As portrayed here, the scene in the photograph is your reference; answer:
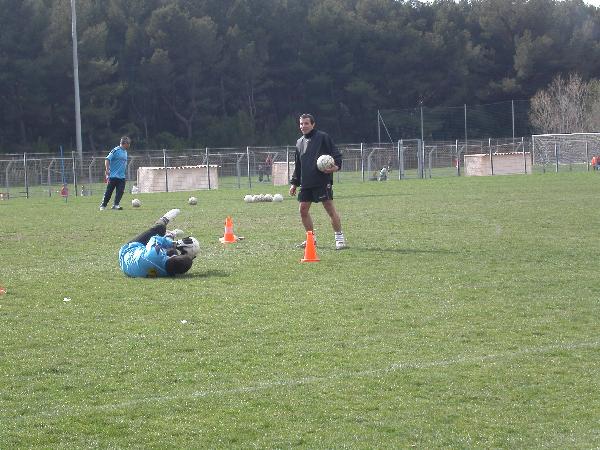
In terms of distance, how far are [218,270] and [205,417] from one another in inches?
272

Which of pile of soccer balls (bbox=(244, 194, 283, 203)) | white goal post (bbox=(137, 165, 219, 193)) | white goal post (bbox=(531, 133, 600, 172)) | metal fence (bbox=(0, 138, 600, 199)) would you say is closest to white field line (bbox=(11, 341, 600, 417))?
pile of soccer balls (bbox=(244, 194, 283, 203))

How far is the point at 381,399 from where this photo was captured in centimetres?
681

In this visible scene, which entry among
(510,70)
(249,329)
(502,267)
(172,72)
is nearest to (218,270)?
(502,267)

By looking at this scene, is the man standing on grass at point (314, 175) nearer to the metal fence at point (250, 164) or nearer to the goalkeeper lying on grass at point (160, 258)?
the goalkeeper lying on grass at point (160, 258)

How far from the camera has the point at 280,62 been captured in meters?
84.8

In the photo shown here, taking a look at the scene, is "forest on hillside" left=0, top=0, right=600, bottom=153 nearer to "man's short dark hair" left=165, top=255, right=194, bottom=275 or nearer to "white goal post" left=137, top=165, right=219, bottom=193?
"white goal post" left=137, top=165, right=219, bottom=193

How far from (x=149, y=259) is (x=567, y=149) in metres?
48.6

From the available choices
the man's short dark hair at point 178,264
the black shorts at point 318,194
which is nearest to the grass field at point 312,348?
the man's short dark hair at point 178,264

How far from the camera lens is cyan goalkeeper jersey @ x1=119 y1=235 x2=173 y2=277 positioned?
1252cm

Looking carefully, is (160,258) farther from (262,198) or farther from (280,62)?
(280,62)

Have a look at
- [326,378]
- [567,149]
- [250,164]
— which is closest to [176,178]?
[250,164]

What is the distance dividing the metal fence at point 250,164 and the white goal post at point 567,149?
60 mm

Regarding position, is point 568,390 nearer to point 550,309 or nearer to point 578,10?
point 550,309

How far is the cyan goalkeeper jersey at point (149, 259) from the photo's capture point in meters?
12.5
